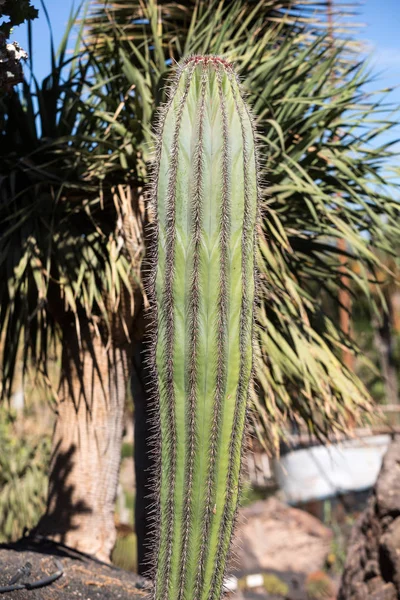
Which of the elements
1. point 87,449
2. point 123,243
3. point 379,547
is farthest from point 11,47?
point 379,547

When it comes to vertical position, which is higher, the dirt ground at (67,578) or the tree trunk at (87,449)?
the tree trunk at (87,449)

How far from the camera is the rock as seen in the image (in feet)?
31.1

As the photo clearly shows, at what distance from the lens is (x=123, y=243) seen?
3545 mm

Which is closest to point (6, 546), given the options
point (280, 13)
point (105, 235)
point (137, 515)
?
point (137, 515)

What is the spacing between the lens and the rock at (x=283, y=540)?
374 inches

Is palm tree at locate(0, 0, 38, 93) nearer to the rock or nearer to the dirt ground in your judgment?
the dirt ground

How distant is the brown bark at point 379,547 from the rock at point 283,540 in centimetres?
496

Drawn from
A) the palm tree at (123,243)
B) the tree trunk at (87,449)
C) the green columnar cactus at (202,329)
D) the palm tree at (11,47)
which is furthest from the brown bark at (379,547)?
the palm tree at (11,47)

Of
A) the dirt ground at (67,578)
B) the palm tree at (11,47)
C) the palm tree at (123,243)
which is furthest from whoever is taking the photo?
the palm tree at (123,243)

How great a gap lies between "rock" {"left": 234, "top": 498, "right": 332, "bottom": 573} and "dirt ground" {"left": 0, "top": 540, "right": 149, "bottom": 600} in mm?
5851

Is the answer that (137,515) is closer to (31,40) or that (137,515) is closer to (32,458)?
(31,40)

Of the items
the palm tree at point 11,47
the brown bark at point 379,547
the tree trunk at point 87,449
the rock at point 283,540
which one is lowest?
the rock at point 283,540

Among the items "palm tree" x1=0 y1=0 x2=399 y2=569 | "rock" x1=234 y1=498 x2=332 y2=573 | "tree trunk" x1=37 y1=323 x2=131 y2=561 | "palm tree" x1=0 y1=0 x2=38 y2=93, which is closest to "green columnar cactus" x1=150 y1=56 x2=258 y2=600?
"palm tree" x1=0 y1=0 x2=38 y2=93

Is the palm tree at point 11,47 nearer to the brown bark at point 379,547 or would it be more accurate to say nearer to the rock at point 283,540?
the brown bark at point 379,547
